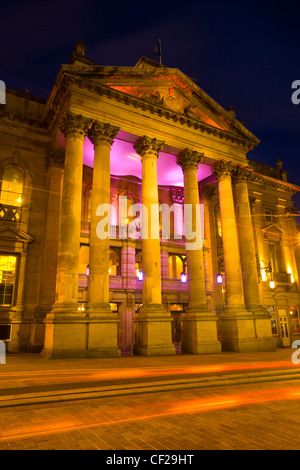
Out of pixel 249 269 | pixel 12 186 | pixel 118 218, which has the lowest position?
pixel 249 269

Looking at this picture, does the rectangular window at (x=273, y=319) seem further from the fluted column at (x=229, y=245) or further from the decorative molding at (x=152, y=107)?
the decorative molding at (x=152, y=107)

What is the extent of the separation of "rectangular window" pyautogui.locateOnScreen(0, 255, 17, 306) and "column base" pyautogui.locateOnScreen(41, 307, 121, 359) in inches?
203

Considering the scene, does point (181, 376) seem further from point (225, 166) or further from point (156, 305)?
point (225, 166)

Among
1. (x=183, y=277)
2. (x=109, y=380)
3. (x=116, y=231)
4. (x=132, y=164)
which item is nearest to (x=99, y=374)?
(x=109, y=380)

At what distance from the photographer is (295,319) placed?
93.9 feet

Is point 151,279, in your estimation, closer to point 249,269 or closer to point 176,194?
point 249,269

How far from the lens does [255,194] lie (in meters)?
29.8

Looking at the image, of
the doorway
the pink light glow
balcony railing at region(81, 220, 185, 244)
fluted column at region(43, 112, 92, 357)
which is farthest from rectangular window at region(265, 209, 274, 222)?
fluted column at region(43, 112, 92, 357)

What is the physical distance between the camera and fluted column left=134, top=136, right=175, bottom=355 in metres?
15.0

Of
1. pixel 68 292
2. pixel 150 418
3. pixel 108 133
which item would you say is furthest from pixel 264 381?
pixel 108 133

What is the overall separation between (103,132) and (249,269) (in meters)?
12.5

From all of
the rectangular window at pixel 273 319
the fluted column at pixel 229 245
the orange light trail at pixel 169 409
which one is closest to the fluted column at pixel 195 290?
the fluted column at pixel 229 245

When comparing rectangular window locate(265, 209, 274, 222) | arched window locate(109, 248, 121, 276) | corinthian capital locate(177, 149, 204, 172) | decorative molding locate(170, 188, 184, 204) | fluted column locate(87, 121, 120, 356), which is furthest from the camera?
rectangular window locate(265, 209, 274, 222)

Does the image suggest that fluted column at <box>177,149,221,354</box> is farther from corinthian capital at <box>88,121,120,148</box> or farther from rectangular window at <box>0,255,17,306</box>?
rectangular window at <box>0,255,17,306</box>
